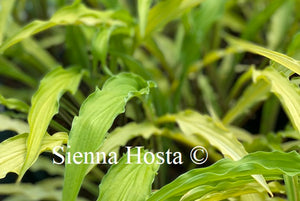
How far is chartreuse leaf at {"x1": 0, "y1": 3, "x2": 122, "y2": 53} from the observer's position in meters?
0.68

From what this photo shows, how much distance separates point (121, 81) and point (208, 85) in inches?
17.5

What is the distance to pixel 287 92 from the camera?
0.59 meters

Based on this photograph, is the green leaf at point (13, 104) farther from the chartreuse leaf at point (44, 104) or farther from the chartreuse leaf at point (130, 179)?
the chartreuse leaf at point (130, 179)

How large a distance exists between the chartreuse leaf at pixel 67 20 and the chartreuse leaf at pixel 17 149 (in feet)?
0.57

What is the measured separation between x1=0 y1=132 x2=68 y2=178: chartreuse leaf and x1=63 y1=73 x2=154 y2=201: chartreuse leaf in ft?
0.16

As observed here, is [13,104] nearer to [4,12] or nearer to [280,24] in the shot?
[4,12]

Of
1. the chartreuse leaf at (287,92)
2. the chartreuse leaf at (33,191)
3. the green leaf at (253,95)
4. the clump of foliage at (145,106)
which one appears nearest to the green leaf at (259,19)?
the clump of foliage at (145,106)

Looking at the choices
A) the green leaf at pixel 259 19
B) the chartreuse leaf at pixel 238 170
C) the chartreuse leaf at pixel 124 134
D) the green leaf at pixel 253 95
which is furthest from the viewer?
the green leaf at pixel 259 19

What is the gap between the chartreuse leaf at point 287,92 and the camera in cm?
56

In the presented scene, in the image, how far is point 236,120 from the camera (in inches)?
37.9

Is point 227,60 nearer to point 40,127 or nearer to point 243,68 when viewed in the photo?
point 243,68

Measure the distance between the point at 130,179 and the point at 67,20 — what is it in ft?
1.00

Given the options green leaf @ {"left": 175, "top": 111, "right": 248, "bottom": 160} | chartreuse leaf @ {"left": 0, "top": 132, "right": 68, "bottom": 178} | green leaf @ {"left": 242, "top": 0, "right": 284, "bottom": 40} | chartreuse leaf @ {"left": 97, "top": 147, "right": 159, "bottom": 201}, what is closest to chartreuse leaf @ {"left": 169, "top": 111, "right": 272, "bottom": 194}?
green leaf @ {"left": 175, "top": 111, "right": 248, "bottom": 160}

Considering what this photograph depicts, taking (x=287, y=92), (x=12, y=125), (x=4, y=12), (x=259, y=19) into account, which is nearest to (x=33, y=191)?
(x=12, y=125)
